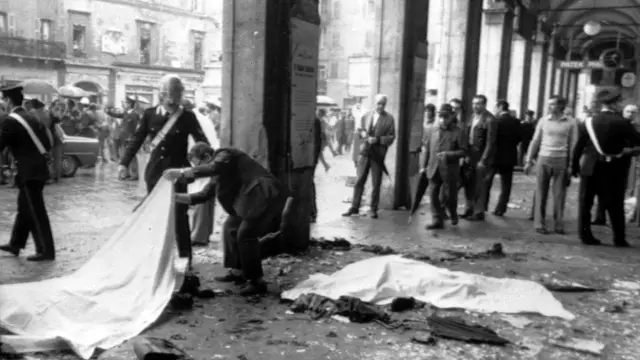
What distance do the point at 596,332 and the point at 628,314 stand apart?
0.73 m

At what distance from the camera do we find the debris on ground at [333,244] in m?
7.78

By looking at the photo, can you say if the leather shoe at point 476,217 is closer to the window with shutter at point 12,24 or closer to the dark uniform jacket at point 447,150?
the dark uniform jacket at point 447,150

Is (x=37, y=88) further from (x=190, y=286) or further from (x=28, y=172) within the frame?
(x=190, y=286)

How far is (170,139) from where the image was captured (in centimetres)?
672

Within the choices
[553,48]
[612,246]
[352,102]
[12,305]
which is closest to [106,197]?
[12,305]

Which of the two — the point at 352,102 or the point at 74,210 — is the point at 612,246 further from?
the point at 352,102

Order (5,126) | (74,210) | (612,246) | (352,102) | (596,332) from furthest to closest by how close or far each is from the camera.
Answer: (352,102), (74,210), (612,246), (5,126), (596,332)

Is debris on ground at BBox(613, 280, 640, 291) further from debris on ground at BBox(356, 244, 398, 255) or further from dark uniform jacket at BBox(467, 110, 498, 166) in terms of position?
dark uniform jacket at BBox(467, 110, 498, 166)

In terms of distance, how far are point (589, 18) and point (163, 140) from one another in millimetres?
30607

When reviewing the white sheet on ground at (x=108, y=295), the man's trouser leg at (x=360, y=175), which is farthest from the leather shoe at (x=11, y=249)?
the man's trouser leg at (x=360, y=175)

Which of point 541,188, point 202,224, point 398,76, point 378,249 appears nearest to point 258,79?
point 202,224

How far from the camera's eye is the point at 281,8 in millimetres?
6848

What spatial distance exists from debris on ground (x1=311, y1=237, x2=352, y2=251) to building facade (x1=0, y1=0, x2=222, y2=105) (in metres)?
27.7

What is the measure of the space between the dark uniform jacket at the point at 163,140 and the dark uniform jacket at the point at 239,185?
1.26 m
